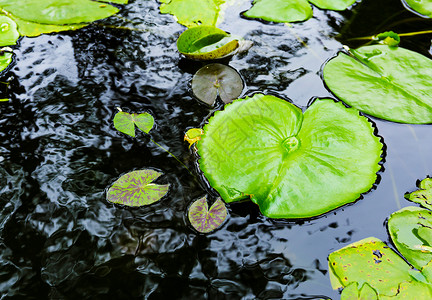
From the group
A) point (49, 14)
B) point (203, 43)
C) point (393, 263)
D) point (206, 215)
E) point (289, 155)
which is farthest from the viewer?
point (49, 14)

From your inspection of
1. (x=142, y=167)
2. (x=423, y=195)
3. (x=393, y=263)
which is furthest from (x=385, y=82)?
(x=142, y=167)

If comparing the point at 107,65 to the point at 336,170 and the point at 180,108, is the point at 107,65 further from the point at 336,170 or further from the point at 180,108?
the point at 336,170

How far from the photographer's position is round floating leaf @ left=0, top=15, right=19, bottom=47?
2.04 metres

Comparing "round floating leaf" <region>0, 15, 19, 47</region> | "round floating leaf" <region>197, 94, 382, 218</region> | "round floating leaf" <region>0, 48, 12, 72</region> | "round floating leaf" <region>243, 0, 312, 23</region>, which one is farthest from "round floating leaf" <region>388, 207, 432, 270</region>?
"round floating leaf" <region>0, 15, 19, 47</region>

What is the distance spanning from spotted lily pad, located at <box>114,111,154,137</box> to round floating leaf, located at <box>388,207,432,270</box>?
1.12 m

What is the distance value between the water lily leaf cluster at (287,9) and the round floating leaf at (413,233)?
1.47m

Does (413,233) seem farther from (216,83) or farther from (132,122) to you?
(132,122)

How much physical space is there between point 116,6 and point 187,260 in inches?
77.2

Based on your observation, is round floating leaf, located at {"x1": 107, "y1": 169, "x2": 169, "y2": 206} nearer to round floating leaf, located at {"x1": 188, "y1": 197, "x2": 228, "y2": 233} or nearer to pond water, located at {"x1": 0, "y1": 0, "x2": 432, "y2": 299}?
pond water, located at {"x1": 0, "y1": 0, "x2": 432, "y2": 299}

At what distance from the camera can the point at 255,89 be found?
1776 millimetres

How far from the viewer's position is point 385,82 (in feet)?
5.54

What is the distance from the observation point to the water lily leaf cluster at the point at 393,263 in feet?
3.48

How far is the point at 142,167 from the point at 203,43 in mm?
888

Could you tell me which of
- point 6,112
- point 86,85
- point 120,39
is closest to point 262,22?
point 120,39
